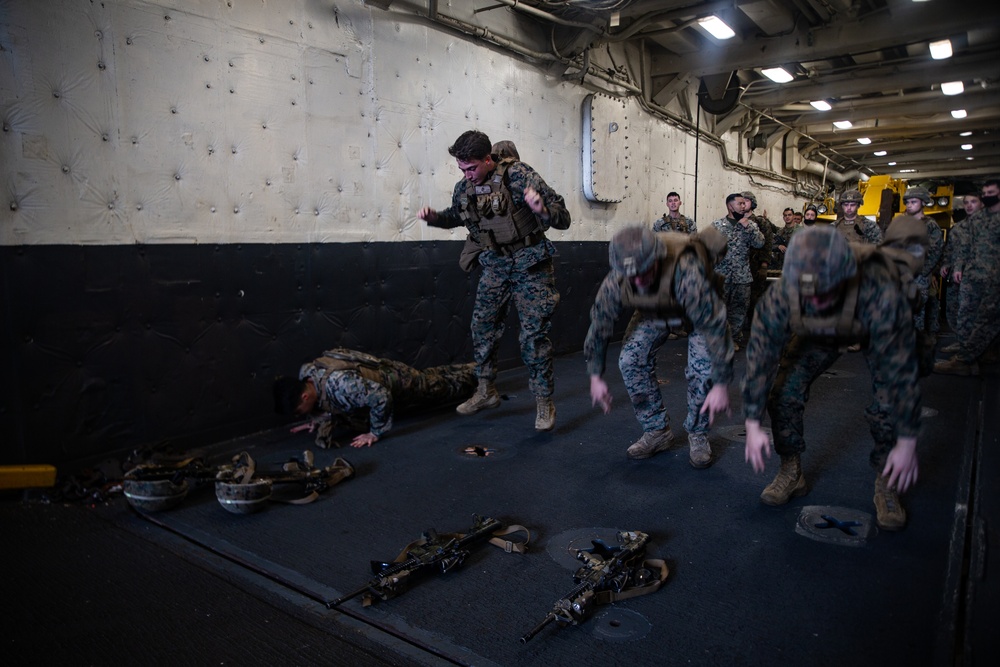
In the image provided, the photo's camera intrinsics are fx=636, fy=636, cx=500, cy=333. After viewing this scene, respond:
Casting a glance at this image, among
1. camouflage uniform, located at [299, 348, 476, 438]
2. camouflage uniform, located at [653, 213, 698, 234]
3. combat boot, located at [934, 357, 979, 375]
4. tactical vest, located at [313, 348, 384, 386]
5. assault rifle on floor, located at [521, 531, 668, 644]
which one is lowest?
assault rifle on floor, located at [521, 531, 668, 644]

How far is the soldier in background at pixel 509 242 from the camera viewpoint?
398 centimetres

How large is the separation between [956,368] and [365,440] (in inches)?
217

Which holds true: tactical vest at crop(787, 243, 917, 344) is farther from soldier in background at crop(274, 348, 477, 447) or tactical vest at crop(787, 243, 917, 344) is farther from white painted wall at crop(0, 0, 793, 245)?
white painted wall at crop(0, 0, 793, 245)

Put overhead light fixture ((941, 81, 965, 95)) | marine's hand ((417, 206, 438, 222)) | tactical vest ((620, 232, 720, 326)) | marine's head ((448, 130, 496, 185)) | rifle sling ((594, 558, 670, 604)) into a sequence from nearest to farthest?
rifle sling ((594, 558, 670, 604)), tactical vest ((620, 232, 720, 326)), marine's head ((448, 130, 496, 185)), marine's hand ((417, 206, 438, 222)), overhead light fixture ((941, 81, 965, 95))

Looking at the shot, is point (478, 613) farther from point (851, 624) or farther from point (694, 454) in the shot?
point (694, 454)

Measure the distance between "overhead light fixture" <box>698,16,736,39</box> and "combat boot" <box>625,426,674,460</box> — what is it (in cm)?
521

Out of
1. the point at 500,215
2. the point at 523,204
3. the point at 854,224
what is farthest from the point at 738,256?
the point at 500,215

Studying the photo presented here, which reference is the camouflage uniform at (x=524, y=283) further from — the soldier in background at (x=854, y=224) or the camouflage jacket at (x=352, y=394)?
the soldier in background at (x=854, y=224)

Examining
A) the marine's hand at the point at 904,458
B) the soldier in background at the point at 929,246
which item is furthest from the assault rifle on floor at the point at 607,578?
the soldier in background at the point at 929,246

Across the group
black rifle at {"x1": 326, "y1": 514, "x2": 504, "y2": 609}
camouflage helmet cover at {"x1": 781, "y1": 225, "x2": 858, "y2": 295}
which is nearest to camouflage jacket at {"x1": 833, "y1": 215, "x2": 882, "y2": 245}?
camouflage helmet cover at {"x1": 781, "y1": 225, "x2": 858, "y2": 295}

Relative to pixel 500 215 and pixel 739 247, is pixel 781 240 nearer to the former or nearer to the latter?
pixel 739 247

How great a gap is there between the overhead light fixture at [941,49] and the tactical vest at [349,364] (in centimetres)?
804

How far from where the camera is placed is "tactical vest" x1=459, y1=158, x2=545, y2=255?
13.5 feet

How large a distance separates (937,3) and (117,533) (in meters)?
8.69
